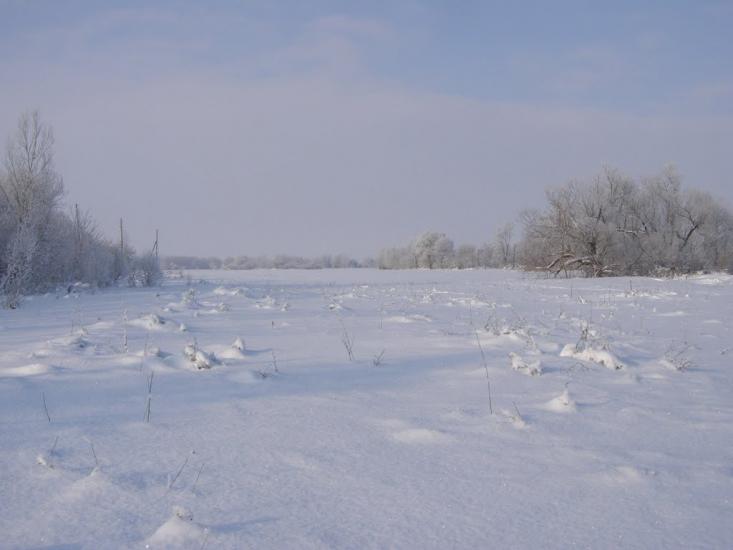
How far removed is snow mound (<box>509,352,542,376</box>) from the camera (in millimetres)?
4137

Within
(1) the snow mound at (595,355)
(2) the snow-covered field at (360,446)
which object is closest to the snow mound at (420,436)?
(2) the snow-covered field at (360,446)

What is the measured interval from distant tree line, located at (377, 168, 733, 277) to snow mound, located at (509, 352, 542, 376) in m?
25.0

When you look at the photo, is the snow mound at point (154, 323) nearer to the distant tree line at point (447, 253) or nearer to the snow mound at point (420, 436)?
the snow mound at point (420, 436)

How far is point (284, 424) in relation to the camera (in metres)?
2.82

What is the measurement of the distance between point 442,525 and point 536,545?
317 millimetres

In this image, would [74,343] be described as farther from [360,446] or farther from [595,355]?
[595,355]

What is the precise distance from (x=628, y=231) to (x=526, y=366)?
28760 mm

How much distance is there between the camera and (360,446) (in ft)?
8.42

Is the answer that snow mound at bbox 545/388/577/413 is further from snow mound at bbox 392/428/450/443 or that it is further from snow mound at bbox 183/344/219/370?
snow mound at bbox 183/344/219/370

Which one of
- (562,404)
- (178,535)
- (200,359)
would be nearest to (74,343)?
(200,359)

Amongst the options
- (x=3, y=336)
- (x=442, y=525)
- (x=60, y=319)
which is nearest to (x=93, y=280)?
(x=60, y=319)

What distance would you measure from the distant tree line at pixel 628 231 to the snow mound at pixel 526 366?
2503 centimetres

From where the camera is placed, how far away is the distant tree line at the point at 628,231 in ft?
92.5

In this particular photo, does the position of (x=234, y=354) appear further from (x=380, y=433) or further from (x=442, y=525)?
(x=442, y=525)
